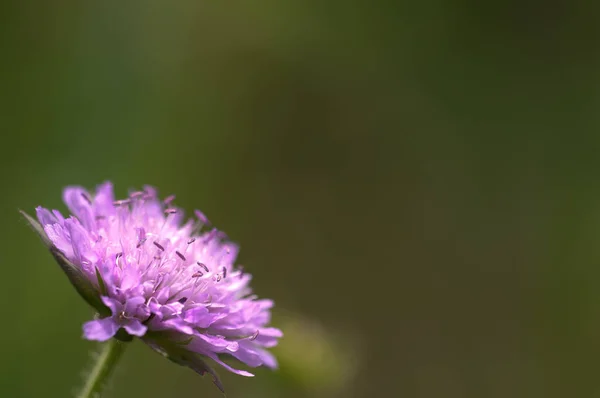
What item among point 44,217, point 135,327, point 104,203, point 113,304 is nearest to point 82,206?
point 104,203

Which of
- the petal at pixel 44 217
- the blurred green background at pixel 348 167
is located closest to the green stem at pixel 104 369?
the petal at pixel 44 217

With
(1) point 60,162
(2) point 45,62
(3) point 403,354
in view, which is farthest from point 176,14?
(3) point 403,354

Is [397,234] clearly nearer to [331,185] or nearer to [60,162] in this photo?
[331,185]

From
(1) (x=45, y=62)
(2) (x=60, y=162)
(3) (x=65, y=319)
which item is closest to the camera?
(3) (x=65, y=319)

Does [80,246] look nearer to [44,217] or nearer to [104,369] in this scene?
[44,217]

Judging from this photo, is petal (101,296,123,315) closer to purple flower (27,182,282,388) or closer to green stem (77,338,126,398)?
purple flower (27,182,282,388)

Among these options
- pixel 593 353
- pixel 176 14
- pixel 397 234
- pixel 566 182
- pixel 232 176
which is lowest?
pixel 593 353

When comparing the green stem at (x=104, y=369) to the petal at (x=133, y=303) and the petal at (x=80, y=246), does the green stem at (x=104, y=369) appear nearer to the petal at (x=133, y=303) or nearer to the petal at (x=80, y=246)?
the petal at (x=133, y=303)
